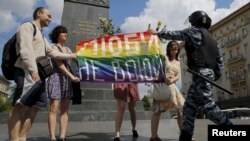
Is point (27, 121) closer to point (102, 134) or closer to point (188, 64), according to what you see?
point (188, 64)

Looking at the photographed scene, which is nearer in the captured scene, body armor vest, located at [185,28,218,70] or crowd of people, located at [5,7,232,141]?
crowd of people, located at [5,7,232,141]

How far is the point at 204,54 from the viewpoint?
418cm

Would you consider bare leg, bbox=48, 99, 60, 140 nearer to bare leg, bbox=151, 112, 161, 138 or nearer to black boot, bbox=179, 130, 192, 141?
bare leg, bbox=151, 112, 161, 138

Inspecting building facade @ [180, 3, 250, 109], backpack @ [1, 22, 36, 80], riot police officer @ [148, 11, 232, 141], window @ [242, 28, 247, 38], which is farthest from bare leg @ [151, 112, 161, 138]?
window @ [242, 28, 247, 38]

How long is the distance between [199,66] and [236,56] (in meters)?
59.3

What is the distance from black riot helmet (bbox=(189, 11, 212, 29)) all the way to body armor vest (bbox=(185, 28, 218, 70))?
0.11m

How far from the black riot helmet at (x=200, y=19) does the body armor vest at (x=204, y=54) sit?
111 mm

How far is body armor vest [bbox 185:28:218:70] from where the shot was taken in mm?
4164

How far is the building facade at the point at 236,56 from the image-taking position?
56.0 m

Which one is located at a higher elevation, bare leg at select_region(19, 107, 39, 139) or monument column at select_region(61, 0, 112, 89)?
monument column at select_region(61, 0, 112, 89)

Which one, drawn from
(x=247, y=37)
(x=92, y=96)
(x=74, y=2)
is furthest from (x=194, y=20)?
(x=247, y=37)

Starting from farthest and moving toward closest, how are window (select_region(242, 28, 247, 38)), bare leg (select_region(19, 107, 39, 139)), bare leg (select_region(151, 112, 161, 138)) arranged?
window (select_region(242, 28, 247, 38)), bare leg (select_region(151, 112, 161, 138)), bare leg (select_region(19, 107, 39, 139))

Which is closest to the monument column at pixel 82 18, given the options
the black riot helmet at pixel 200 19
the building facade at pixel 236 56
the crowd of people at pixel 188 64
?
the crowd of people at pixel 188 64

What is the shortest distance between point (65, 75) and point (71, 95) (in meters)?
0.37
